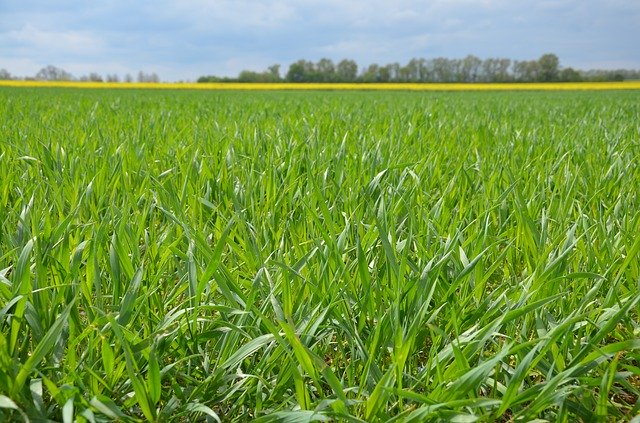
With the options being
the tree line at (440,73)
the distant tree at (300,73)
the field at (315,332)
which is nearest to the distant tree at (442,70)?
the tree line at (440,73)

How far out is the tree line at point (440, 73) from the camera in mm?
54781

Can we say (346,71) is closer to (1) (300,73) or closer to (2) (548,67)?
(1) (300,73)

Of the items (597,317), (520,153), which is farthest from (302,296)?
(520,153)

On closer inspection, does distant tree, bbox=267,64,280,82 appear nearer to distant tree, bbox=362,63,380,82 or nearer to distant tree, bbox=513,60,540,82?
distant tree, bbox=362,63,380,82

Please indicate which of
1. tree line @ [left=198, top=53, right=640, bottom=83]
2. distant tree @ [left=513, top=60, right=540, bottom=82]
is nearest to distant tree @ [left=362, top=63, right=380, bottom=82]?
tree line @ [left=198, top=53, right=640, bottom=83]

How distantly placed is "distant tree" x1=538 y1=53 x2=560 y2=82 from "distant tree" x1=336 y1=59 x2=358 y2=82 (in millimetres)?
19772

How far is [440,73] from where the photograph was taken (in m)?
61.7

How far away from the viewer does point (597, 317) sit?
1138 millimetres

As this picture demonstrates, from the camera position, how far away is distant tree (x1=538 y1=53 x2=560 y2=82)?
188 ft

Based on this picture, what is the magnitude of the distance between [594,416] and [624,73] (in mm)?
61585

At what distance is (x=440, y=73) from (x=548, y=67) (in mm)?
11424

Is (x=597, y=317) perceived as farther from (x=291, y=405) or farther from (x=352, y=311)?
(x=291, y=405)

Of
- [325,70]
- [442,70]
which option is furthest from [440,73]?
[325,70]

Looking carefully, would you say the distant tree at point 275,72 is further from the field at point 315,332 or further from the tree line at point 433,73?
the field at point 315,332
